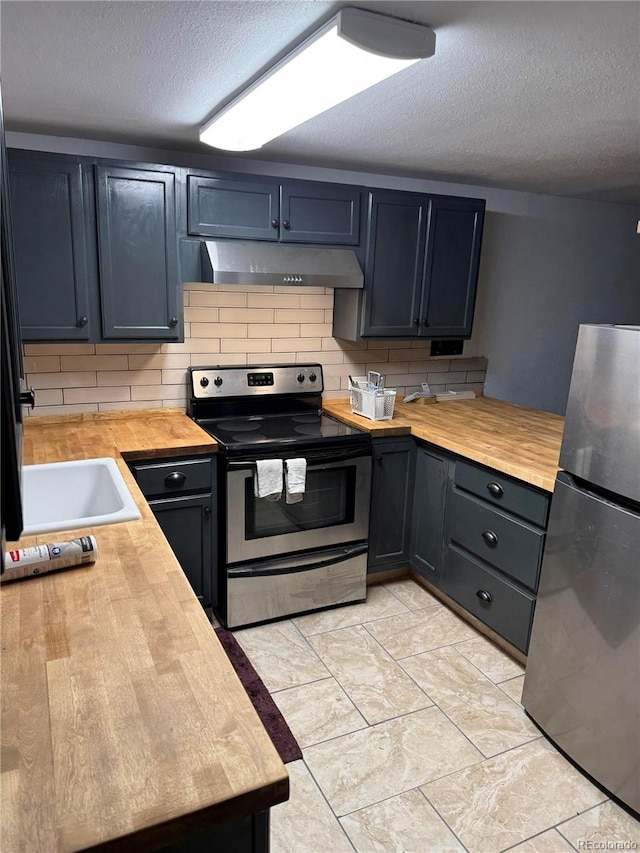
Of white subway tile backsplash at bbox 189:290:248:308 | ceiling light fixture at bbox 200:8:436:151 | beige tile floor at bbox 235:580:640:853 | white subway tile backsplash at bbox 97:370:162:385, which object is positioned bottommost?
beige tile floor at bbox 235:580:640:853

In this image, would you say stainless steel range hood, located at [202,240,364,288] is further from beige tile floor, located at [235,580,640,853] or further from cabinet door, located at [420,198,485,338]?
beige tile floor, located at [235,580,640,853]

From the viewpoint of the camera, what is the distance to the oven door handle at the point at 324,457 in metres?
2.62

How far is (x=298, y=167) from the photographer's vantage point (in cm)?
312

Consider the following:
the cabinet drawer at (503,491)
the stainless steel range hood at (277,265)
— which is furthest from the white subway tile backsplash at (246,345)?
the cabinet drawer at (503,491)

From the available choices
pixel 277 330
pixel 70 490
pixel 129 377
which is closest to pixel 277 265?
pixel 277 330

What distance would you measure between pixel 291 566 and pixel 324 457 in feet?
1.86

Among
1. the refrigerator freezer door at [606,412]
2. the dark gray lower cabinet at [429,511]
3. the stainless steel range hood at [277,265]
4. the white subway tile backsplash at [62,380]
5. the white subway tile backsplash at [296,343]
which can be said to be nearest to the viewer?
the refrigerator freezer door at [606,412]

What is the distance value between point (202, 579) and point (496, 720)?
4.61 ft

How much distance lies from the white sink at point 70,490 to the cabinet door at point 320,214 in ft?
4.82

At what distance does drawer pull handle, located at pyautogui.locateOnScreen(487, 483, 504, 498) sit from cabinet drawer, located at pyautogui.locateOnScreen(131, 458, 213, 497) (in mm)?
1264

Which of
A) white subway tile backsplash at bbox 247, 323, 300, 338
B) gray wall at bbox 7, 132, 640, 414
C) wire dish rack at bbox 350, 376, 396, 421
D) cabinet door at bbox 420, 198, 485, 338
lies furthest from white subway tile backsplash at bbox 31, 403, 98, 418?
gray wall at bbox 7, 132, 640, 414

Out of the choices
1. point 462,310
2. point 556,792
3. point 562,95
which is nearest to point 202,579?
point 556,792

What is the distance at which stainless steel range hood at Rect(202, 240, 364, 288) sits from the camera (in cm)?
270

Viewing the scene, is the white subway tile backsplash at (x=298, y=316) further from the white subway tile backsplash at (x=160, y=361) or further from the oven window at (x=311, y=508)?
the oven window at (x=311, y=508)
